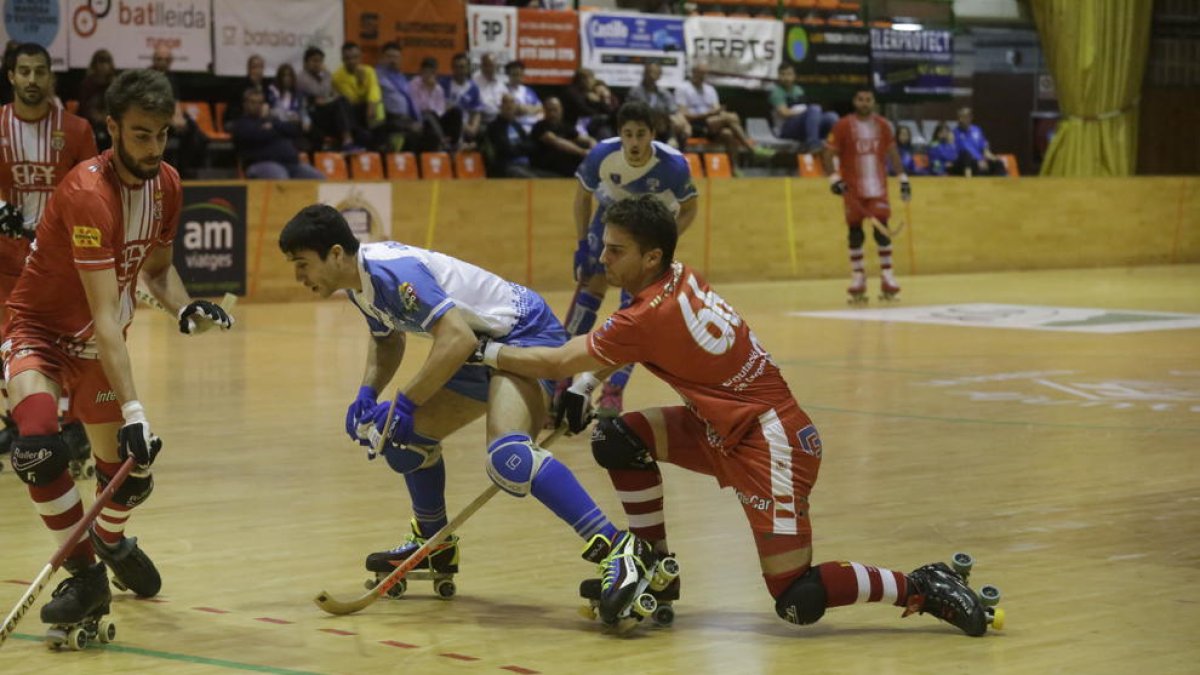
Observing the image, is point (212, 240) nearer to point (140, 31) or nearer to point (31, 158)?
point (140, 31)

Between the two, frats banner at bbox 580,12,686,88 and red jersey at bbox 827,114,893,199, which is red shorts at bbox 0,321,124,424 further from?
frats banner at bbox 580,12,686,88

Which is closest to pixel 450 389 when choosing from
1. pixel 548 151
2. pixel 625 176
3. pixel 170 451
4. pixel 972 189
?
pixel 170 451

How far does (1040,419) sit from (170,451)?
5.27m

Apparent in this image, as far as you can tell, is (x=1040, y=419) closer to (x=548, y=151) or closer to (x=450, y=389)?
(x=450, y=389)

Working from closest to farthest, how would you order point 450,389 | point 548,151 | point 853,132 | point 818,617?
point 818,617 < point 450,389 < point 853,132 < point 548,151

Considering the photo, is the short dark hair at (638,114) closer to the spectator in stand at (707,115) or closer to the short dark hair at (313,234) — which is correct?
the short dark hair at (313,234)

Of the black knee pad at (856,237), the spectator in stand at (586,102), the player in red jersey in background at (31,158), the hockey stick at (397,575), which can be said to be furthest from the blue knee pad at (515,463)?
the spectator in stand at (586,102)

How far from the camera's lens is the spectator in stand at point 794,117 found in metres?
26.0

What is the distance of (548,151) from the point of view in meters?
21.8

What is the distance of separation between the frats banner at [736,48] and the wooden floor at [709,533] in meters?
11.7

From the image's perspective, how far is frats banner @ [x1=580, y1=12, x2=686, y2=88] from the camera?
24141 mm

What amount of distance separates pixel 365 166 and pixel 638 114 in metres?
10.3

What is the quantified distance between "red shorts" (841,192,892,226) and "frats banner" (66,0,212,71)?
7.24 metres

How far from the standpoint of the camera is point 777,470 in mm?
6055
